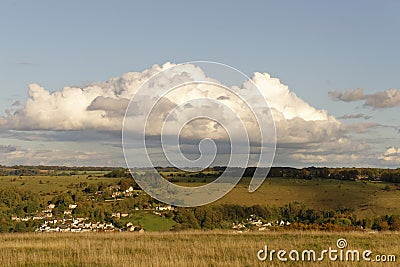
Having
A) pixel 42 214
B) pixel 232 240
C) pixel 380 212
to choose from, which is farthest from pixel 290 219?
pixel 232 240

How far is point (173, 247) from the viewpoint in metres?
22.7

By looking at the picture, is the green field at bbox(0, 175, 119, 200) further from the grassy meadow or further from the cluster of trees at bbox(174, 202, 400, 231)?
the cluster of trees at bbox(174, 202, 400, 231)

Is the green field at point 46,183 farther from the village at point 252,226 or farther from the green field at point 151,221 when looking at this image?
the village at point 252,226

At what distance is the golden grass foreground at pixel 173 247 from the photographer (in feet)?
61.8

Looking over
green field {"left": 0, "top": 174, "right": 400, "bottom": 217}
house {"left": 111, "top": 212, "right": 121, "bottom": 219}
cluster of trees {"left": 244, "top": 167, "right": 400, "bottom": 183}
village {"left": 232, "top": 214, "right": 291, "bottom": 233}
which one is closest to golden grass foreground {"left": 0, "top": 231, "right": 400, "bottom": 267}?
village {"left": 232, "top": 214, "right": 291, "bottom": 233}

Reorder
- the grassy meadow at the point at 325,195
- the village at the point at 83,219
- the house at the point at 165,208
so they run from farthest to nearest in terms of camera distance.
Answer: the grassy meadow at the point at 325,195 → the house at the point at 165,208 → the village at the point at 83,219

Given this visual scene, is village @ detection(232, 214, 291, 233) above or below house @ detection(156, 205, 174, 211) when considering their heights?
below

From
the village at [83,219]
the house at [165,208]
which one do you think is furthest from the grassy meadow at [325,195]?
the village at [83,219]

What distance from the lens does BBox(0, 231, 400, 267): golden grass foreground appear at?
1884 centimetres

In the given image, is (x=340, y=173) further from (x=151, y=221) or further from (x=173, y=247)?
(x=173, y=247)

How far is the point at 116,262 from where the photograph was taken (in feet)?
61.3

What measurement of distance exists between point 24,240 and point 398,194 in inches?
2568

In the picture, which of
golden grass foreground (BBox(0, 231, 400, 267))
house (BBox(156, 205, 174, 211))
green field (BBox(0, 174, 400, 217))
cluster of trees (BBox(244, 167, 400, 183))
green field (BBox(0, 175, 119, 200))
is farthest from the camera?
cluster of trees (BBox(244, 167, 400, 183))

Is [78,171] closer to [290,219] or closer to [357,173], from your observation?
[357,173]
